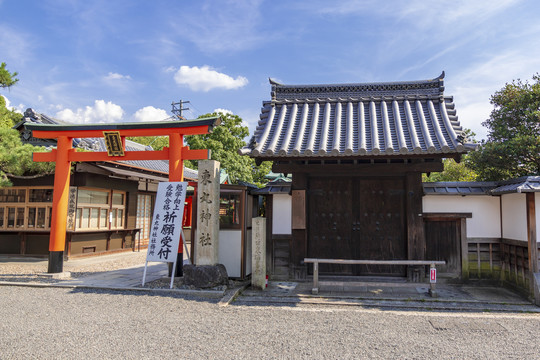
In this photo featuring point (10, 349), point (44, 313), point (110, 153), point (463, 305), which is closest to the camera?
point (10, 349)

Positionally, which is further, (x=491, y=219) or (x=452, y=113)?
(x=452, y=113)

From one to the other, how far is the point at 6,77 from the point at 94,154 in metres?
3.43

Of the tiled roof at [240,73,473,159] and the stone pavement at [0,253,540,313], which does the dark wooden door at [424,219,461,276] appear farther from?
A: the tiled roof at [240,73,473,159]

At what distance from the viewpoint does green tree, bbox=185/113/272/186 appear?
24656mm

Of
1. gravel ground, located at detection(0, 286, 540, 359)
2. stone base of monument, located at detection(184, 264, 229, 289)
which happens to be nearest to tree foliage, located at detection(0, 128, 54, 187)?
gravel ground, located at detection(0, 286, 540, 359)

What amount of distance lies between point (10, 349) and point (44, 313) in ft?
5.90

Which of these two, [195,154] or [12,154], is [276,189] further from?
[12,154]

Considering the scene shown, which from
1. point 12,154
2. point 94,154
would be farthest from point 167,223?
point 12,154

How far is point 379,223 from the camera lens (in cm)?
873

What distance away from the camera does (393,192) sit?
8719 mm

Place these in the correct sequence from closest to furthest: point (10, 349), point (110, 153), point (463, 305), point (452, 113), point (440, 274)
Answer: point (10, 349), point (463, 305), point (440, 274), point (452, 113), point (110, 153)

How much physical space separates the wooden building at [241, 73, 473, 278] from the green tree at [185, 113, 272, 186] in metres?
15.2

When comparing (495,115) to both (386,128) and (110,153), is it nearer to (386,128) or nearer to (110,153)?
(386,128)

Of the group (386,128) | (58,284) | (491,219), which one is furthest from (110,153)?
(491,219)
